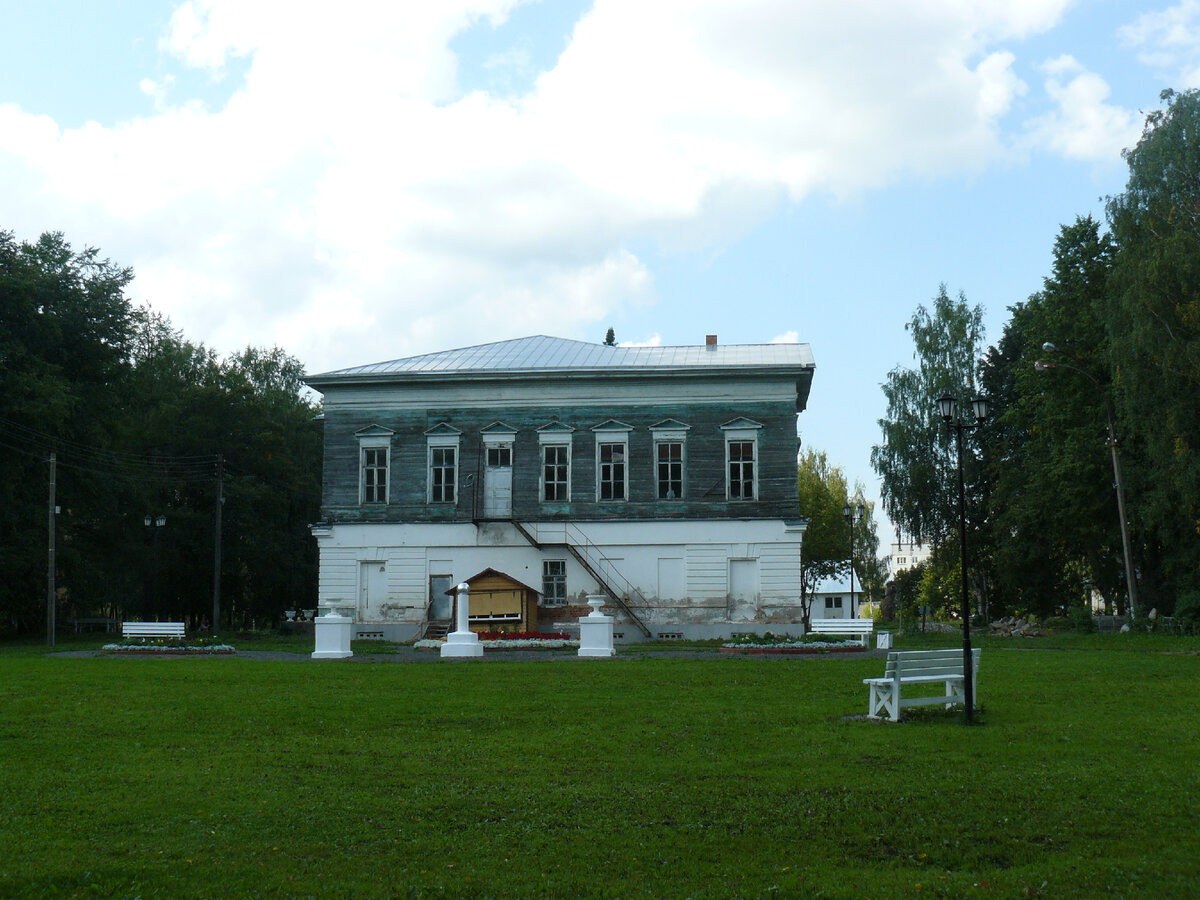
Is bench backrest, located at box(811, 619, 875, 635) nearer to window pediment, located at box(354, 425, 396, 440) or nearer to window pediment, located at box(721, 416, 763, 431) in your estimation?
window pediment, located at box(721, 416, 763, 431)

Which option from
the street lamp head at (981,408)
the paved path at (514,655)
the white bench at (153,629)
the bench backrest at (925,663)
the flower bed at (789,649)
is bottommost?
the paved path at (514,655)

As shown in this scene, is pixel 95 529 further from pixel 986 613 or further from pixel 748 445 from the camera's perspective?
pixel 986 613

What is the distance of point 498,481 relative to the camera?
134 ft

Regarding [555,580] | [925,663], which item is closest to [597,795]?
[925,663]

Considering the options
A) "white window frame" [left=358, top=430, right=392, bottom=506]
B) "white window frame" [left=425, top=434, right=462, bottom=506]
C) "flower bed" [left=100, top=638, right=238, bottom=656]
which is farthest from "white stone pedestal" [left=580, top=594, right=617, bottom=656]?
"white window frame" [left=358, top=430, right=392, bottom=506]

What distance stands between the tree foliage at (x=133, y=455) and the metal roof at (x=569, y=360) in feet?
36.5

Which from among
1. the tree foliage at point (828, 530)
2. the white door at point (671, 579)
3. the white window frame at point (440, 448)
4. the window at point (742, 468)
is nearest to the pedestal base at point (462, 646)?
the white door at point (671, 579)

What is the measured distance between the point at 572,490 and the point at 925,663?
2695cm

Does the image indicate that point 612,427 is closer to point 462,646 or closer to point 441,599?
point 441,599

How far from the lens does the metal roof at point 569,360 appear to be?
4059 centimetres

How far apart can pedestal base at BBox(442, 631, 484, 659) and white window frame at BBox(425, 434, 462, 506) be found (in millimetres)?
13277

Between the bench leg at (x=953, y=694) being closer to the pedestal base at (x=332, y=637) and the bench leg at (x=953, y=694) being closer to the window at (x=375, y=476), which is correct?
the pedestal base at (x=332, y=637)

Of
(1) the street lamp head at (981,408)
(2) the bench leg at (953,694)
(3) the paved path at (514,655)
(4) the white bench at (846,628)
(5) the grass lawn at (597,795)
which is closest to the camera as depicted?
(5) the grass lawn at (597,795)

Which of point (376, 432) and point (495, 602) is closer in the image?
point (495, 602)
